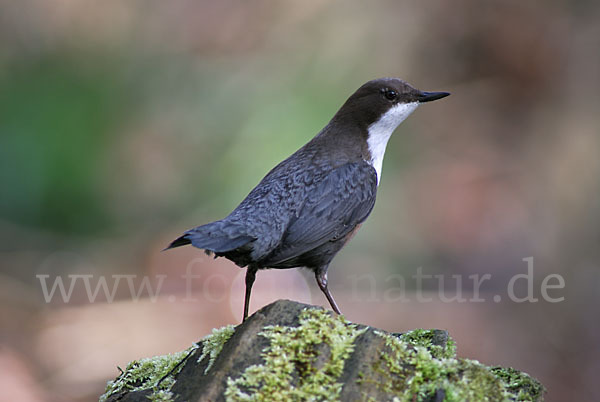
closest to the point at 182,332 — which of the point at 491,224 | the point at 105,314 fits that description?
the point at 105,314

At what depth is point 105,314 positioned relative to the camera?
23.4 ft

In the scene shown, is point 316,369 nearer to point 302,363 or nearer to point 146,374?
point 302,363

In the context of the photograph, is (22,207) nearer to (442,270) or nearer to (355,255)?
(355,255)

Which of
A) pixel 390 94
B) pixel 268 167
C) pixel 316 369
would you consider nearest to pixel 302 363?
pixel 316 369

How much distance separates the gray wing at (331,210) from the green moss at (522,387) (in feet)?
4.37

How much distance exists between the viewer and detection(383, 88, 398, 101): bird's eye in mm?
4320

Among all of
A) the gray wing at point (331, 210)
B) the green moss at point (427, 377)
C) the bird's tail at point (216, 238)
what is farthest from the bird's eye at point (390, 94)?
the green moss at point (427, 377)

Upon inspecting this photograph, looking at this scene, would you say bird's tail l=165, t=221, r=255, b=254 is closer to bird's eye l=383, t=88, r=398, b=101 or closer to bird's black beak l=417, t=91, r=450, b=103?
bird's eye l=383, t=88, r=398, b=101

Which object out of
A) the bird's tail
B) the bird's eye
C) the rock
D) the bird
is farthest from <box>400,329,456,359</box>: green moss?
the bird's eye

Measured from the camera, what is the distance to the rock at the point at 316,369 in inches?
90.0

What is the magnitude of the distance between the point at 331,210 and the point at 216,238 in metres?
1.01

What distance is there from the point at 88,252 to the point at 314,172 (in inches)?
176

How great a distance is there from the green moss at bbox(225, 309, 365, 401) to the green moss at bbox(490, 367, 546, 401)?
74 centimetres

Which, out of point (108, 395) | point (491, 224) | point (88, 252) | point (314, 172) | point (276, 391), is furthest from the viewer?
point (491, 224)
